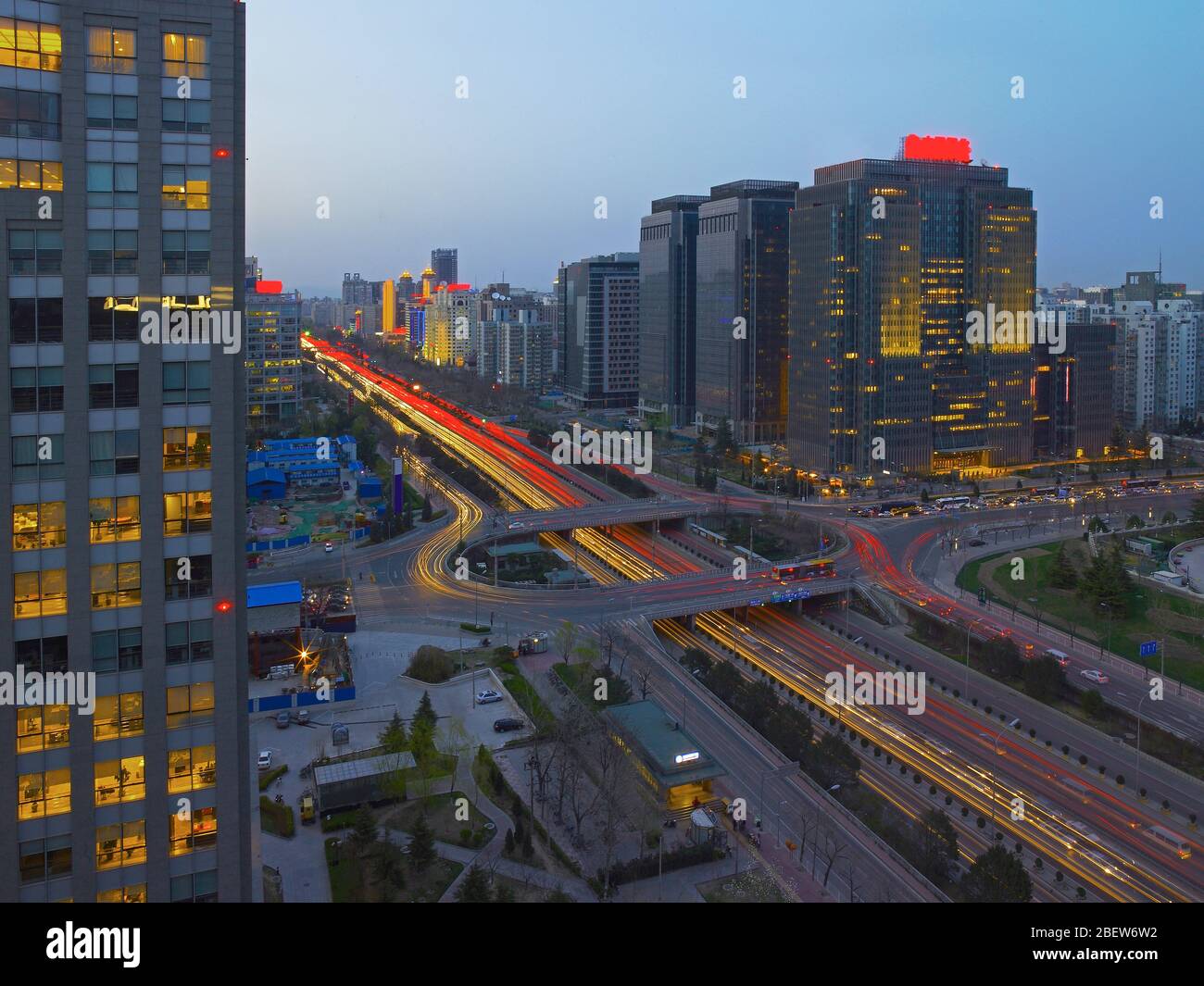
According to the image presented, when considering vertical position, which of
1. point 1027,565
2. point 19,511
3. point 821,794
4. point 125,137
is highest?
point 125,137

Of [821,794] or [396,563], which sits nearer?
[821,794]

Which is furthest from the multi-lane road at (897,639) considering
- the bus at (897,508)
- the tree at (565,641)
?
the tree at (565,641)

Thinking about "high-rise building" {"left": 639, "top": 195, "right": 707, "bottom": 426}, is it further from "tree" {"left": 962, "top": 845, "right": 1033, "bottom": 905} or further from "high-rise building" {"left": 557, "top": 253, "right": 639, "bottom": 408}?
"tree" {"left": 962, "top": 845, "right": 1033, "bottom": 905}

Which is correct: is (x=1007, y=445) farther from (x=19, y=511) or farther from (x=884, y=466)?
(x=19, y=511)

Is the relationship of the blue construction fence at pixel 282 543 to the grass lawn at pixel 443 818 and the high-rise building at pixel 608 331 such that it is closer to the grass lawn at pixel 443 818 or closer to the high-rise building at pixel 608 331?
the grass lawn at pixel 443 818

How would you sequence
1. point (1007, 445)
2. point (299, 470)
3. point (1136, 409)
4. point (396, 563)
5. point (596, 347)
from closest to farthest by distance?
1. point (396, 563)
2. point (299, 470)
3. point (1007, 445)
4. point (1136, 409)
5. point (596, 347)

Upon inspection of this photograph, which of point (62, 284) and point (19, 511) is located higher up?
point (62, 284)
